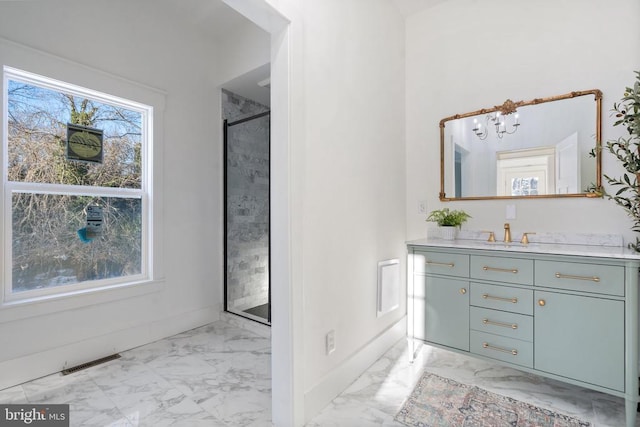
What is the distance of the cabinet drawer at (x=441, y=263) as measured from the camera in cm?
209

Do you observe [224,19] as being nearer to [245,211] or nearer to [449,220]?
[245,211]

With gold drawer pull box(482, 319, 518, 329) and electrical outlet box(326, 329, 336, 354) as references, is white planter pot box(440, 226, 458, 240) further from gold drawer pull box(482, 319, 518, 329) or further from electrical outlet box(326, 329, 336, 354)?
electrical outlet box(326, 329, 336, 354)

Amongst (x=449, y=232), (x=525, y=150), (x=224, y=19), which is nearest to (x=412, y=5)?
(x=525, y=150)

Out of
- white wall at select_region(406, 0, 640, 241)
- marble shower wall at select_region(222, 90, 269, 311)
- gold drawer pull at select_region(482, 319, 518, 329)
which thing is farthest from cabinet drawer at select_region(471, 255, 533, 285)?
marble shower wall at select_region(222, 90, 269, 311)

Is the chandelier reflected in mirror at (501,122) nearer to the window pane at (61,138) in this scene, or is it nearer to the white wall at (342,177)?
the white wall at (342,177)

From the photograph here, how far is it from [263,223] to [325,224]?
1.76m

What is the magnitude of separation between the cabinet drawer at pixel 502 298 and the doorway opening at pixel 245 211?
2.01 m

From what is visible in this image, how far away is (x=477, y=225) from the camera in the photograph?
2.52 meters

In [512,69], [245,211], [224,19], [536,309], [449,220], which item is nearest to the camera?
[536,309]

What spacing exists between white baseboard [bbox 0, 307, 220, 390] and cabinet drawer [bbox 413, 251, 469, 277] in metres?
Result: 2.16

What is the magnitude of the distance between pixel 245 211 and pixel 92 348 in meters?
1.76

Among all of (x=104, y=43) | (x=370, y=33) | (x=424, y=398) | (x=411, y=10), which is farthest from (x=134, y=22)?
(x=424, y=398)

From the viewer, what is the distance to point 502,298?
1935mm

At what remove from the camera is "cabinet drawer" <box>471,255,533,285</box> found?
186cm
